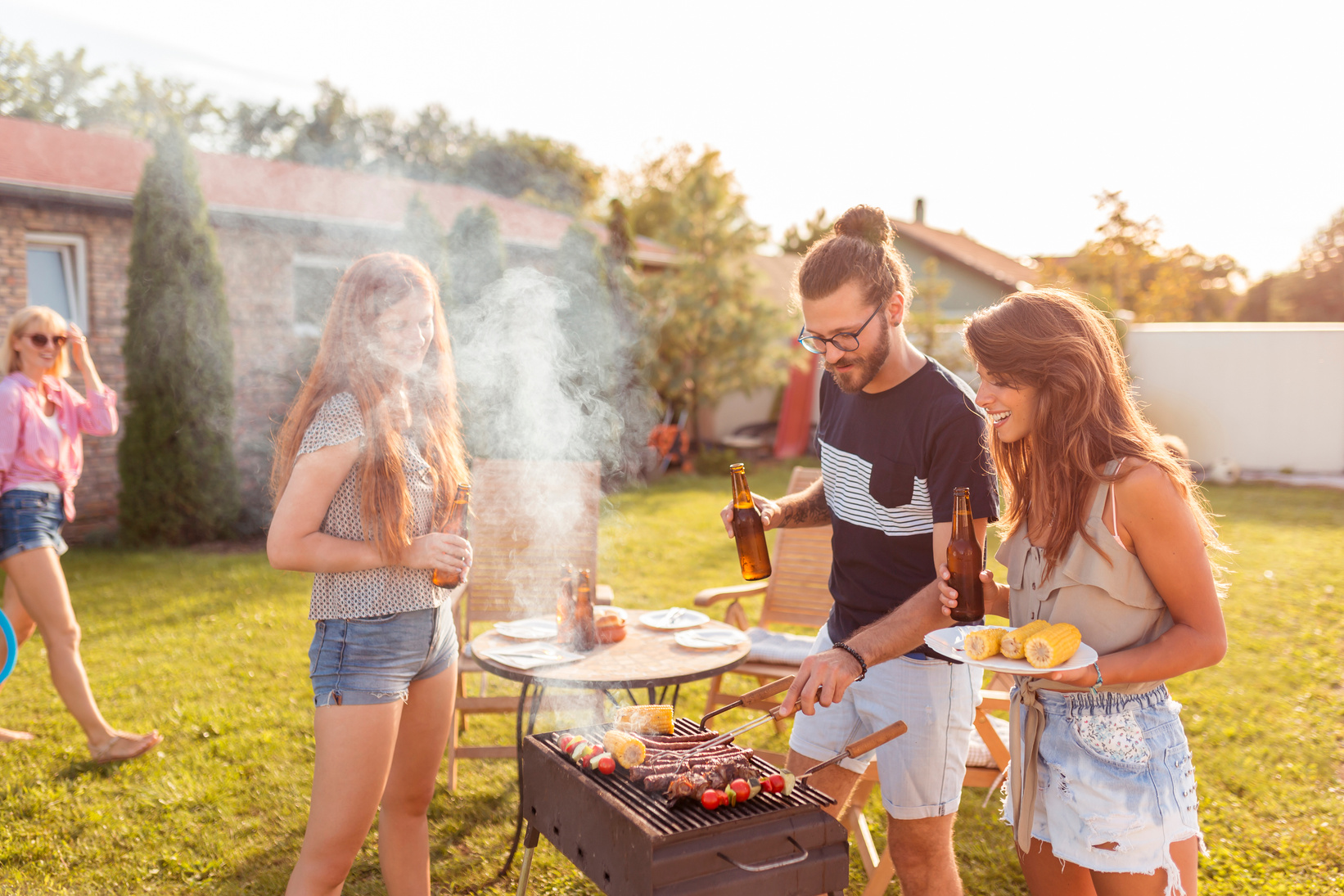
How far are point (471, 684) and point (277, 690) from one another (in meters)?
1.20

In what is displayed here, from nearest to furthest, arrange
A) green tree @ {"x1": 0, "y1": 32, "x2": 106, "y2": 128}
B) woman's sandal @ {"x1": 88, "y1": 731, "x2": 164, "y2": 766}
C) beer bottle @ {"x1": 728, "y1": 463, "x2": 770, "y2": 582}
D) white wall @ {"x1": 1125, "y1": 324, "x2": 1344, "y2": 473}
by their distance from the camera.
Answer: beer bottle @ {"x1": 728, "y1": 463, "x2": 770, "y2": 582} < woman's sandal @ {"x1": 88, "y1": 731, "x2": 164, "y2": 766} < white wall @ {"x1": 1125, "y1": 324, "x2": 1344, "y2": 473} < green tree @ {"x1": 0, "y1": 32, "x2": 106, "y2": 128}

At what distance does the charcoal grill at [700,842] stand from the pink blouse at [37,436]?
11.8 ft

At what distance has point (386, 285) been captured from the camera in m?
2.39

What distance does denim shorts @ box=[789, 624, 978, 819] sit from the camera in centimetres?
251

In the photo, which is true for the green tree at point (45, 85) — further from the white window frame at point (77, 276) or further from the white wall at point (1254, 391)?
the white wall at point (1254, 391)

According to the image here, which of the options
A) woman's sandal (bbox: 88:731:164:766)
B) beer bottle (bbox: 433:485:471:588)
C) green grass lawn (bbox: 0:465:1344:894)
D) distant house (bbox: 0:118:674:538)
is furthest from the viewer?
distant house (bbox: 0:118:674:538)

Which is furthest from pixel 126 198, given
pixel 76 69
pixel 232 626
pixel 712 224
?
pixel 76 69

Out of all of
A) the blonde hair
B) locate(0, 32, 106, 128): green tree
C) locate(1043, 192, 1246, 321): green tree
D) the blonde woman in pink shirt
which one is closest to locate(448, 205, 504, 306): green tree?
the blonde hair

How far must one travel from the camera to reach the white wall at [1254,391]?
14.5 m

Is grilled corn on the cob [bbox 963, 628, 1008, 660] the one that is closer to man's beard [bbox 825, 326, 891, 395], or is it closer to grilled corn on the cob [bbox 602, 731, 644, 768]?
man's beard [bbox 825, 326, 891, 395]

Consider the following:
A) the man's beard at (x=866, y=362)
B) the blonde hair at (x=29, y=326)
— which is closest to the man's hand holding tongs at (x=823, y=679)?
the man's beard at (x=866, y=362)

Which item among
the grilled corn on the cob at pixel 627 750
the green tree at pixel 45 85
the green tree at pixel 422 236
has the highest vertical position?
the green tree at pixel 45 85

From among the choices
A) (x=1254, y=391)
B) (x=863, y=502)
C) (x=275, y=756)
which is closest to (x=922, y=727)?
(x=863, y=502)

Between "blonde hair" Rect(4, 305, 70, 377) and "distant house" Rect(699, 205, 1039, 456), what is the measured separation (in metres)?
6.76
